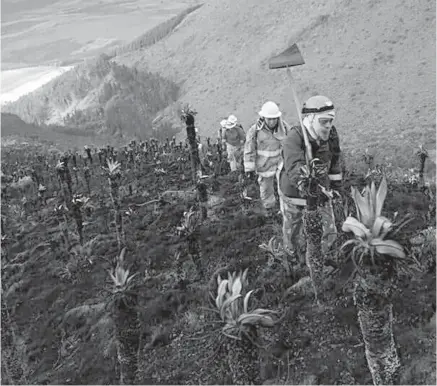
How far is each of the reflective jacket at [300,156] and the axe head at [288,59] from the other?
36.2 inches

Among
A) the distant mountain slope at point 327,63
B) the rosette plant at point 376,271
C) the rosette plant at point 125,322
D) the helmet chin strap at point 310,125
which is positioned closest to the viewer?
the rosette plant at point 376,271

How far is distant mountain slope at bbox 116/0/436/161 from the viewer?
1748 inches

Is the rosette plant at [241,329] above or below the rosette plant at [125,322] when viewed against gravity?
above

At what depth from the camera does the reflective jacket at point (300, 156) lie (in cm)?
668

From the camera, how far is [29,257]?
1784 cm

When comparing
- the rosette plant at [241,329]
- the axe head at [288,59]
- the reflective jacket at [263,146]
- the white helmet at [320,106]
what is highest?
the axe head at [288,59]

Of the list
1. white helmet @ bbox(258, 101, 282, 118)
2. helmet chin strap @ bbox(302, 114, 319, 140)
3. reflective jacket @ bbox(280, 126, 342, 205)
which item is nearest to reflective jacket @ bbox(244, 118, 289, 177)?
white helmet @ bbox(258, 101, 282, 118)

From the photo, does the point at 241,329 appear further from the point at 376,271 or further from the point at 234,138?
the point at 234,138

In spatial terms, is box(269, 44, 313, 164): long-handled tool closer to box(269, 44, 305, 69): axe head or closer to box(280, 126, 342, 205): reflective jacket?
box(269, 44, 305, 69): axe head

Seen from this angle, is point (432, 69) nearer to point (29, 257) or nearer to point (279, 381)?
point (29, 257)

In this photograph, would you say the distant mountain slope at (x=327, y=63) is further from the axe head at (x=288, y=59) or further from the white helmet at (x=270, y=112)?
the axe head at (x=288, y=59)

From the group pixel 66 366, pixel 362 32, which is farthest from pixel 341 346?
pixel 362 32

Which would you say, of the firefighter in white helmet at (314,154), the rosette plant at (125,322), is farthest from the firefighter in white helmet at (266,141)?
the rosette plant at (125,322)

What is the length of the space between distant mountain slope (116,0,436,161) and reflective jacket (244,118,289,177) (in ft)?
83.3
